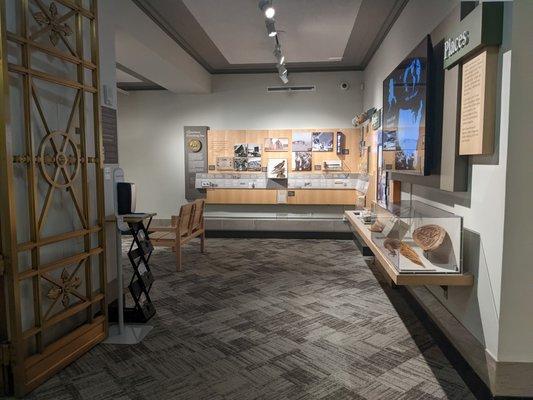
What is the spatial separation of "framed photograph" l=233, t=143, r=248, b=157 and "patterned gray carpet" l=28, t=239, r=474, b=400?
3.06 m

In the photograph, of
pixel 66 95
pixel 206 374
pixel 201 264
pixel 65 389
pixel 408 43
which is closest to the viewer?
pixel 65 389

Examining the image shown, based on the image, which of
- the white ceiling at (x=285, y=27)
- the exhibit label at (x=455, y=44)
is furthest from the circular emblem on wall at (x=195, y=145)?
the exhibit label at (x=455, y=44)

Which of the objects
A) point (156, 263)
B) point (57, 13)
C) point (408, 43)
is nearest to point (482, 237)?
point (408, 43)

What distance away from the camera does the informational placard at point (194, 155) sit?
751cm

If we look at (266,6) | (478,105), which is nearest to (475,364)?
(478,105)

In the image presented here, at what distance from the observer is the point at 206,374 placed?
2.60 m

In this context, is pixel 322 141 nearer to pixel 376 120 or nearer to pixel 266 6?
pixel 376 120

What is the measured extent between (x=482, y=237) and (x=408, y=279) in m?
0.51

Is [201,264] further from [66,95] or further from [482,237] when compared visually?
[482,237]

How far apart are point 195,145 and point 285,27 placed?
320 centimetres

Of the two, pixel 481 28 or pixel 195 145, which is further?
pixel 195 145

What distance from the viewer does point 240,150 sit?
7.34 metres

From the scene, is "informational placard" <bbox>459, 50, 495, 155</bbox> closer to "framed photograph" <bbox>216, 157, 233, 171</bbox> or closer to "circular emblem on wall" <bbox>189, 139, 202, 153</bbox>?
"framed photograph" <bbox>216, 157, 233, 171</bbox>

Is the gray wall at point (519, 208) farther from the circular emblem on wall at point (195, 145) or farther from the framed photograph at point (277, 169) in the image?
the circular emblem on wall at point (195, 145)
